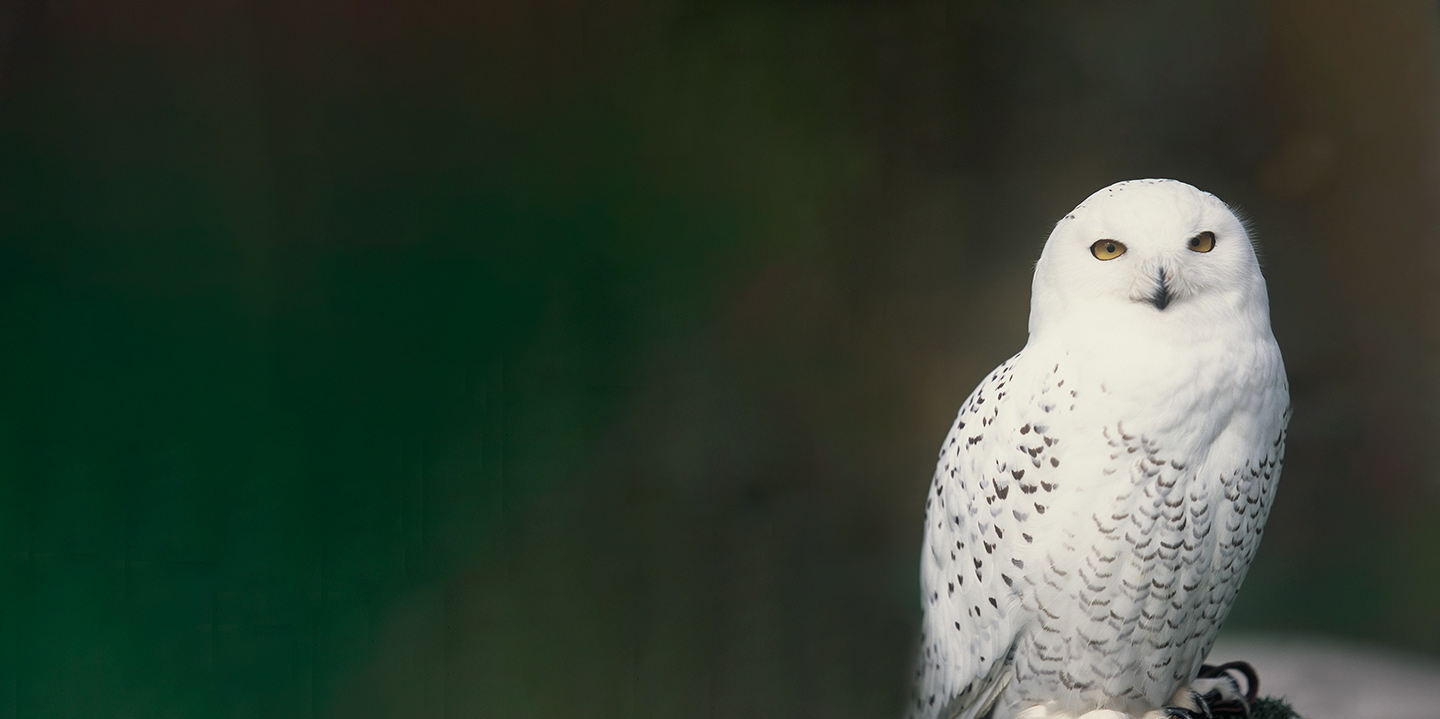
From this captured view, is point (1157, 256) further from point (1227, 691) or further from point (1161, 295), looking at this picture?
point (1227, 691)

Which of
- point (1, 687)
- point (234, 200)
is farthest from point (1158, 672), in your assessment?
point (1, 687)

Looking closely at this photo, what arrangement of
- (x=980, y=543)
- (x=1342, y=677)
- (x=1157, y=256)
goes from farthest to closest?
1. (x=1342, y=677)
2. (x=980, y=543)
3. (x=1157, y=256)

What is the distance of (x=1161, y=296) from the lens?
0.81 m

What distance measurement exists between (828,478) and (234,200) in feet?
3.17

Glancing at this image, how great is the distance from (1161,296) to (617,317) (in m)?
0.85

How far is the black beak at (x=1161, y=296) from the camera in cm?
80

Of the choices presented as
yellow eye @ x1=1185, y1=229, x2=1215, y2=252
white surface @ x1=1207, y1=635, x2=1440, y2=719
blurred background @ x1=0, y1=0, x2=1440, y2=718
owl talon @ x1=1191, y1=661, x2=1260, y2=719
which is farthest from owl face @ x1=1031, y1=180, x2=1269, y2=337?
white surface @ x1=1207, y1=635, x2=1440, y2=719

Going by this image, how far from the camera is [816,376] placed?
60.1 inches

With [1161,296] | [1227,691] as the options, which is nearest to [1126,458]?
[1161,296]

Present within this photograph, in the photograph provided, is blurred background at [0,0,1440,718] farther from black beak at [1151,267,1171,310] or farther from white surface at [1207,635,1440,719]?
black beak at [1151,267,1171,310]

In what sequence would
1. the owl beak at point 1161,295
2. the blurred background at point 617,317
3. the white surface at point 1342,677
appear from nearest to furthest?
the owl beak at point 1161,295 → the blurred background at point 617,317 → the white surface at point 1342,677

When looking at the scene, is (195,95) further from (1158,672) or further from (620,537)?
(1158,672)

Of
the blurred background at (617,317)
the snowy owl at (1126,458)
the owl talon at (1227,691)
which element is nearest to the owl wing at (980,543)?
the snowy owl at (1126,458)

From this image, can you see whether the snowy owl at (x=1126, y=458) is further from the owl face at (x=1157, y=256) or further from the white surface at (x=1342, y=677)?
the white surface at (x=1342, y=677)
